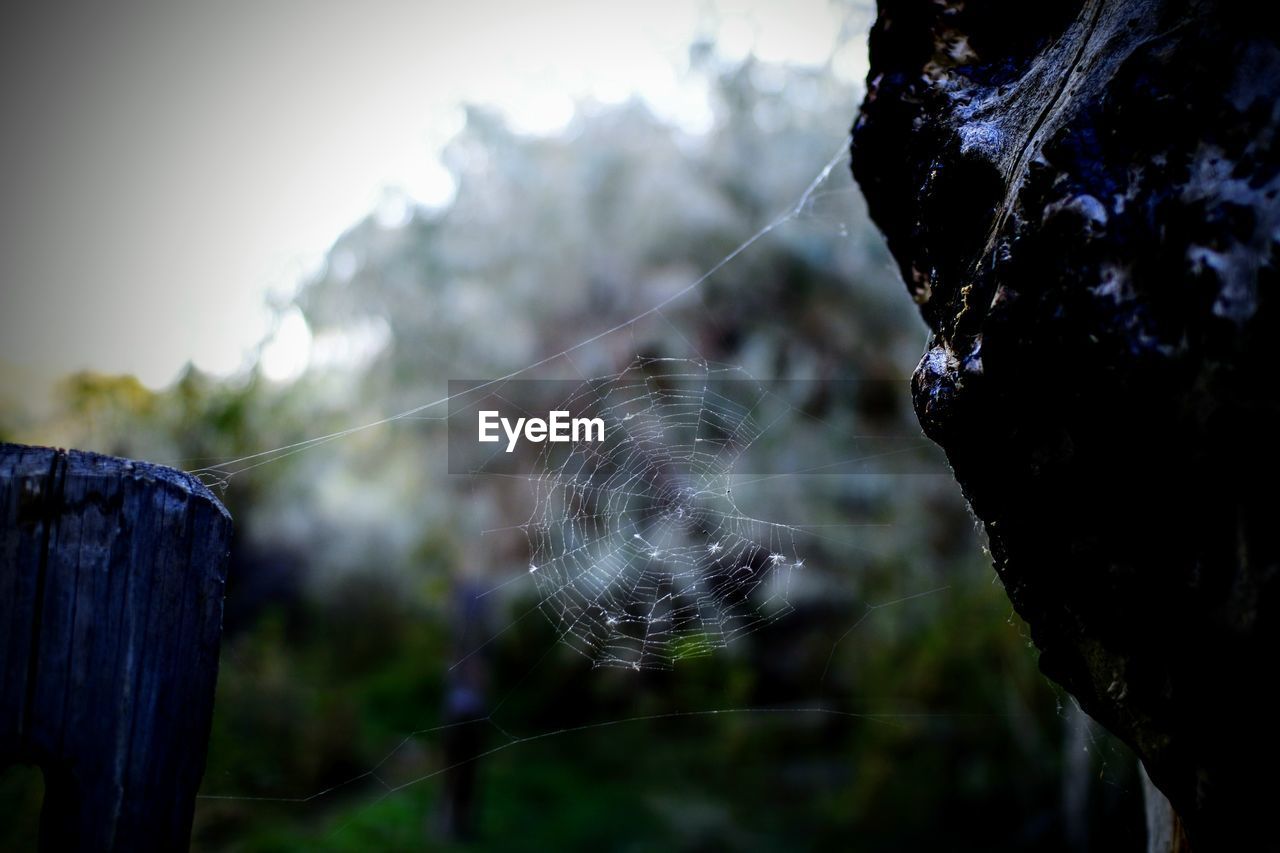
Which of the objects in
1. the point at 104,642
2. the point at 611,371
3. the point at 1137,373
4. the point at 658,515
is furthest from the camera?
the point at 611,371

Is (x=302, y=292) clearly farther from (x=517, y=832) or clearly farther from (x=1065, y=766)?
(x=1065, y=766)

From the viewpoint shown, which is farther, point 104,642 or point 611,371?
point 611,371

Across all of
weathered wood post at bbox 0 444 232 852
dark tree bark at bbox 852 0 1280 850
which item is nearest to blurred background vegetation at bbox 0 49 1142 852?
dark tree bark at bbox 852 0 1280 850

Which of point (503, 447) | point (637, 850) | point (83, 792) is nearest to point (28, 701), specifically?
point (83, 792)

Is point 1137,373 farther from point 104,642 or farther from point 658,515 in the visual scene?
point 658,515

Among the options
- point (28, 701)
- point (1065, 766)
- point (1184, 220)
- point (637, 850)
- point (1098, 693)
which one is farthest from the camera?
point (637, 850)

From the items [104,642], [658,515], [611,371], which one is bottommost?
[104,642]

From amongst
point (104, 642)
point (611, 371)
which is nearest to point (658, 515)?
point (611, 371)
